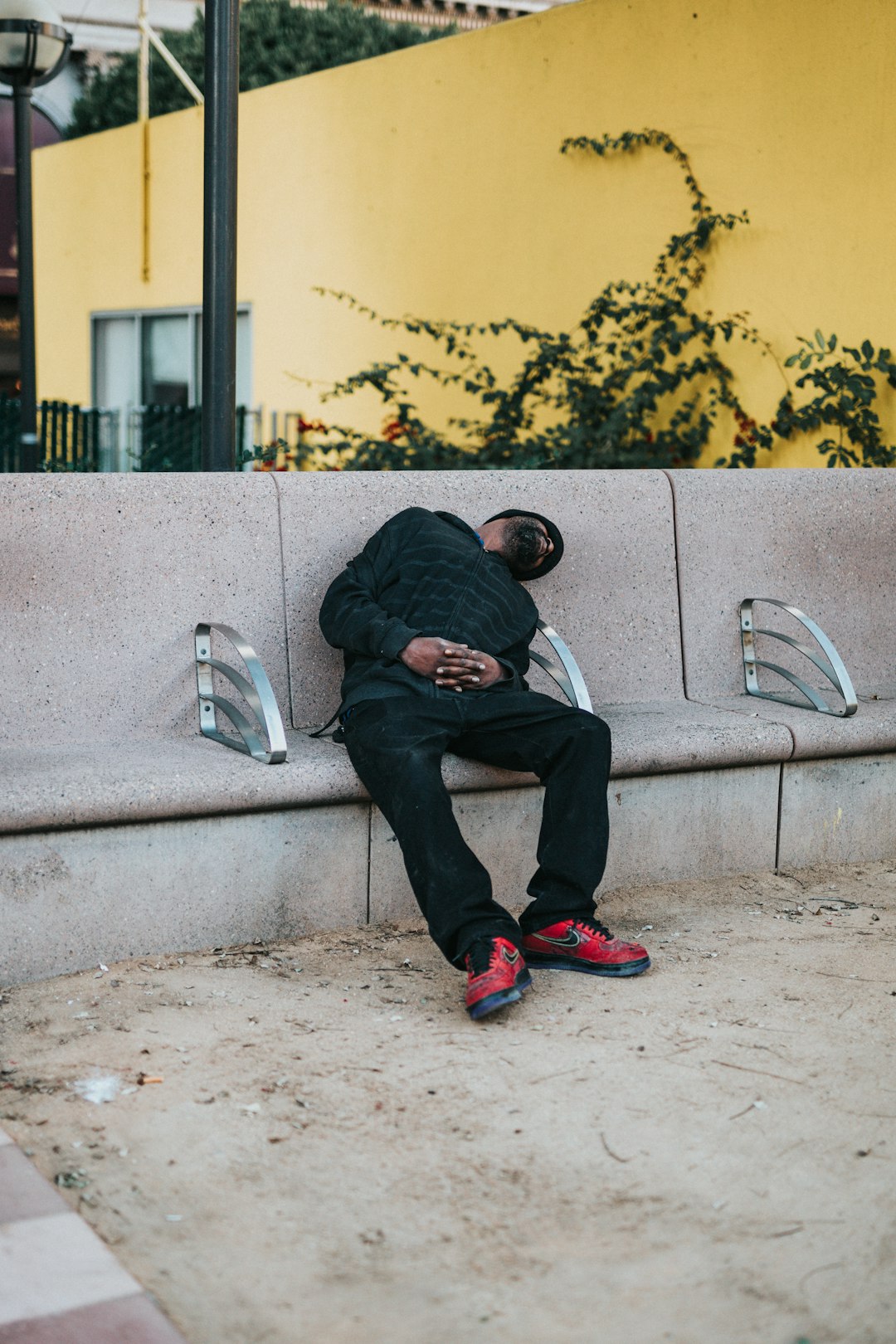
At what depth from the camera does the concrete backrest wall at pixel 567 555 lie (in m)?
4.05

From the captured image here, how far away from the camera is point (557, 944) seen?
11.1 feet

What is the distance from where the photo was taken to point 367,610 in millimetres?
3723

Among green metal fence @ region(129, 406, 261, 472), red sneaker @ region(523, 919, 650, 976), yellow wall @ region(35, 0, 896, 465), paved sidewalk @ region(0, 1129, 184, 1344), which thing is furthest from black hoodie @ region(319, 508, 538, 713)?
green metal fence @ region(129, 406, 261, 472)

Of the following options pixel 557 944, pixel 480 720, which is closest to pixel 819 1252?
pixel 557 944

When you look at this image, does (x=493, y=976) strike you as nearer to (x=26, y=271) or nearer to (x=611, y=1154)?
(x=611, y=1154)

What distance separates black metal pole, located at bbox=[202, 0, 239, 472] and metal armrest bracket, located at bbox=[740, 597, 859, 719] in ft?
5.68

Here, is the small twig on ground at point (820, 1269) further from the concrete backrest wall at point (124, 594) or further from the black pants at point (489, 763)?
the concrete backrest wall at point (124, 594)

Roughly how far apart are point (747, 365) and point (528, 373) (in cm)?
137

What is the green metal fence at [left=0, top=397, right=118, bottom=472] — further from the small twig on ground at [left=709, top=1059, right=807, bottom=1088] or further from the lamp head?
the small twig on ground at [left=709, top=1059, right=807, bottom=1088]

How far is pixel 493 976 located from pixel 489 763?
768 mm

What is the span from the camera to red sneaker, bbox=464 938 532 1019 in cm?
303

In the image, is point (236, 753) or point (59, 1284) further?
point (236, 753)

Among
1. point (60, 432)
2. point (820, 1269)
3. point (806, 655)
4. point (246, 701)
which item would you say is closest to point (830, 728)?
point (806, 655)

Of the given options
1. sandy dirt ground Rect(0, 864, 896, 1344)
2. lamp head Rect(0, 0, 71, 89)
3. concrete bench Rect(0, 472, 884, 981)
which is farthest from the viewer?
lamp head Rect(0, 0, 71, 89)
